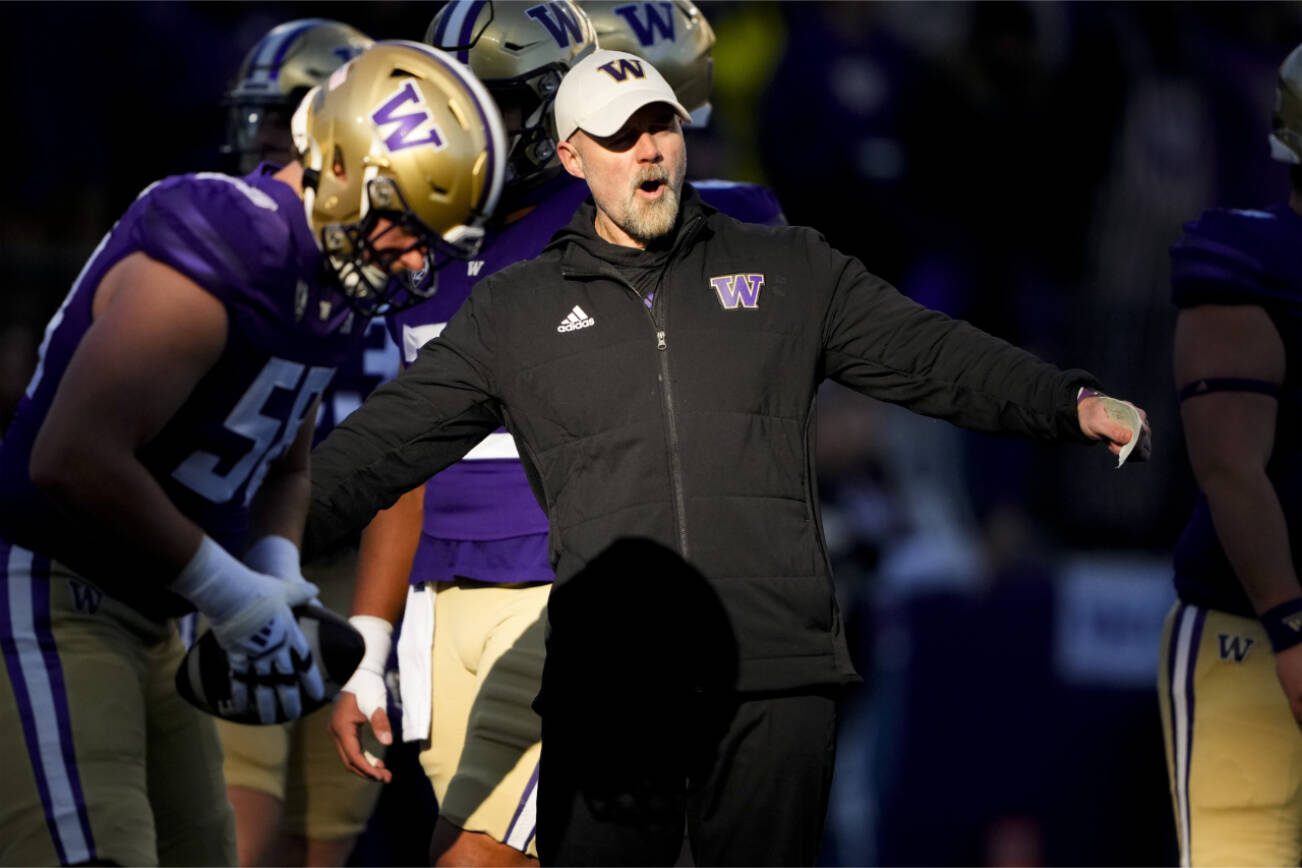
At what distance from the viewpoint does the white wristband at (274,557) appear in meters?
3.74

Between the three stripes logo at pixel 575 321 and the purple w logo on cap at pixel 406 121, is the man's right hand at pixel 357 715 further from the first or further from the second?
the purple w logo on cap at pixel 406 121

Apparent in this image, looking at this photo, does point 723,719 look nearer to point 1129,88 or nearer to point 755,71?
point 755,71

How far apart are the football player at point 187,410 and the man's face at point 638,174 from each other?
290 mm

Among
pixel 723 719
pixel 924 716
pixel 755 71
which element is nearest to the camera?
pixel 723 719

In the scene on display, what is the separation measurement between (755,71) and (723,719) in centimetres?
455

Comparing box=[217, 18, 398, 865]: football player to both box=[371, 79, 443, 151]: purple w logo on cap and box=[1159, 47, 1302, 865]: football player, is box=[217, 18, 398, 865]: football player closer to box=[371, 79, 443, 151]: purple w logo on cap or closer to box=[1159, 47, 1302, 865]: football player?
box=[371, 79, 443, 151]: purple w logo on cap

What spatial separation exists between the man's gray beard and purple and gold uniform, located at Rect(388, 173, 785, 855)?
0.75m

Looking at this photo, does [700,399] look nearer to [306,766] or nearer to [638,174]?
[638,174]

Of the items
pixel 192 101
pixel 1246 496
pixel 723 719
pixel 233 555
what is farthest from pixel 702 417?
pixel 192 101

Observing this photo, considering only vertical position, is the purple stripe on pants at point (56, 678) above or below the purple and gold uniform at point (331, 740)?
above

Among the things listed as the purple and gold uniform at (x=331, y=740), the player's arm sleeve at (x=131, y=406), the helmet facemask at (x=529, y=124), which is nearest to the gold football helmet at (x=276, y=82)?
the purple and gold uniform at (x=331, y=740)

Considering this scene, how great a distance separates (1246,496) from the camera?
174 inches

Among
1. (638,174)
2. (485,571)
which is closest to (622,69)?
(638,174)

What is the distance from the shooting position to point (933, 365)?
374 centimetres
